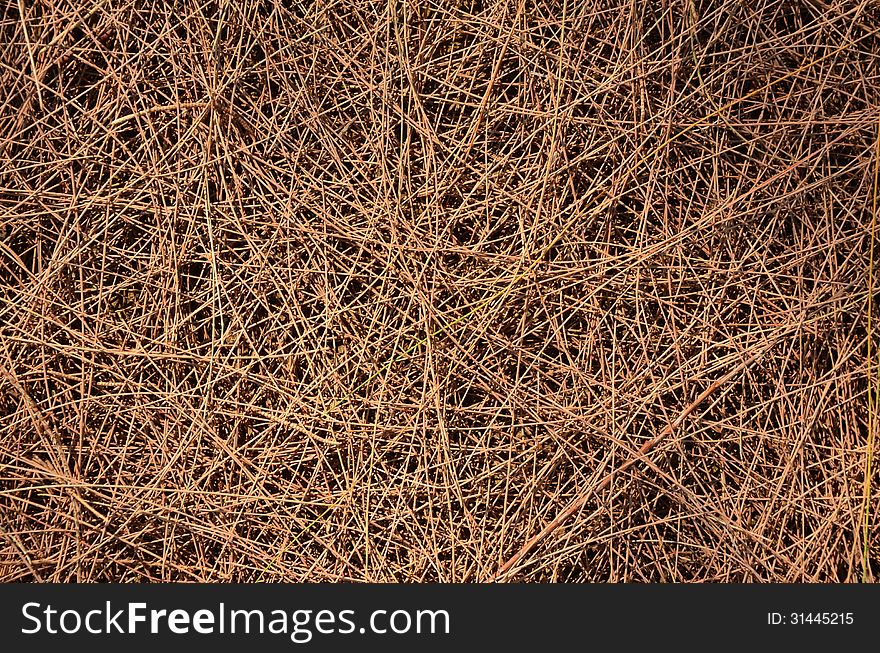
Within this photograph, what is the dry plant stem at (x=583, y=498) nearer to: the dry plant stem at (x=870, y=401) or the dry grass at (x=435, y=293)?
the dry grass at (x=435, y=293)

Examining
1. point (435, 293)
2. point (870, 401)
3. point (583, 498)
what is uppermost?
point (435, 293)

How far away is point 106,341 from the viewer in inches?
58.9

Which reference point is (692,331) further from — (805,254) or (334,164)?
(334,164)

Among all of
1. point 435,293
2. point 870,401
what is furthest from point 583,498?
point 870,401

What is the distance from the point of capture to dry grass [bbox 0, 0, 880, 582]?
1480mm

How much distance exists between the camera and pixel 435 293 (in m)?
1.48

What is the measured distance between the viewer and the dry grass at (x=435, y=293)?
58.3 inches

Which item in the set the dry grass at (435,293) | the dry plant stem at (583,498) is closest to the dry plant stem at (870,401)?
the dry grass at (435,293)

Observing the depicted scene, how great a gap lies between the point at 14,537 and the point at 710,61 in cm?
179

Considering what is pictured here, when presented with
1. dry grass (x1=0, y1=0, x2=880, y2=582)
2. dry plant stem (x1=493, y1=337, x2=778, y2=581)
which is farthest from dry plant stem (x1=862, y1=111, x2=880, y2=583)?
dry plant stem (x1=493, y1=337, x2=778, y2=581)

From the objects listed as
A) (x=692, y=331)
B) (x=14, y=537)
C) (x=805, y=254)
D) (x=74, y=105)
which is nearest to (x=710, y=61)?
(x=805, y=254)

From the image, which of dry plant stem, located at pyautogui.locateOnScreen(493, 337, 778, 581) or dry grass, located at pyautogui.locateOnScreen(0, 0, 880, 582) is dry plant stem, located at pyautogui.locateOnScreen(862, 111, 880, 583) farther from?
dry plant stem, located at pyautogui.locateOnScreen(493, 337, 778, 581)

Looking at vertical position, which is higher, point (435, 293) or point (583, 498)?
point (435, 293)

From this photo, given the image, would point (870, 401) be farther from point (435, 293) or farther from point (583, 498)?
point (435, 293)
